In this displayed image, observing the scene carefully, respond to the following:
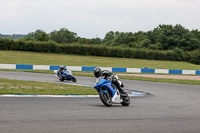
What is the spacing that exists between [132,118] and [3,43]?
50.8 metres

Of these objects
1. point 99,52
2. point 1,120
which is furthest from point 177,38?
point 1,120

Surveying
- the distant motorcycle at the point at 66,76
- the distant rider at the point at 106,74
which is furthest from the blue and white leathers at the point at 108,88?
the distant motorcycle at the point at 66,76

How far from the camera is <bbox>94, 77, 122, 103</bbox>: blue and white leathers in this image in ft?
32.2

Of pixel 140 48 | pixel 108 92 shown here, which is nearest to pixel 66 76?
pixel 108 92

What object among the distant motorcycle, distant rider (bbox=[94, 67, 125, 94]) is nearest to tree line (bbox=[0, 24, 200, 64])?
the distant motorcycle

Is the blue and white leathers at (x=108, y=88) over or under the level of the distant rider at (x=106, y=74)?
under

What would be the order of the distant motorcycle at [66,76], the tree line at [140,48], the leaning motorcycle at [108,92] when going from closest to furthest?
the leaning motorcycle at [108,92]
the distant motorcycle at [66,76]
the tree line at [140,48]

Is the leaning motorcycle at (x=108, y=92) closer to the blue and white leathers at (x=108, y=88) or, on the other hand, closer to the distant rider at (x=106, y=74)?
the blue and white leathers at (x=108, y=88)

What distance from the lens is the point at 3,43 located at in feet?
182

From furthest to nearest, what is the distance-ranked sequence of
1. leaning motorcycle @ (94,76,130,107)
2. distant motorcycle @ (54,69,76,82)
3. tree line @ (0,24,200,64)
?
tree line @ (0,24,200,64) < distant motorcycle @ (54,69,76,82) < leaning motorcycle @ (94,76,130,107)

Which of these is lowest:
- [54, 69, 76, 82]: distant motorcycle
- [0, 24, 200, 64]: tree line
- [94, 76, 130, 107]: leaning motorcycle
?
[54, 69, 76, 82]: distant motorcycle

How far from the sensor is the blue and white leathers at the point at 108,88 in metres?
9.80

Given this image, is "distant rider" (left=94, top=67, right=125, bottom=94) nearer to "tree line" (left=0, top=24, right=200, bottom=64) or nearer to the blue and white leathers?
the blue and white leathers

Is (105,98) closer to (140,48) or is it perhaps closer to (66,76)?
(66,76)
